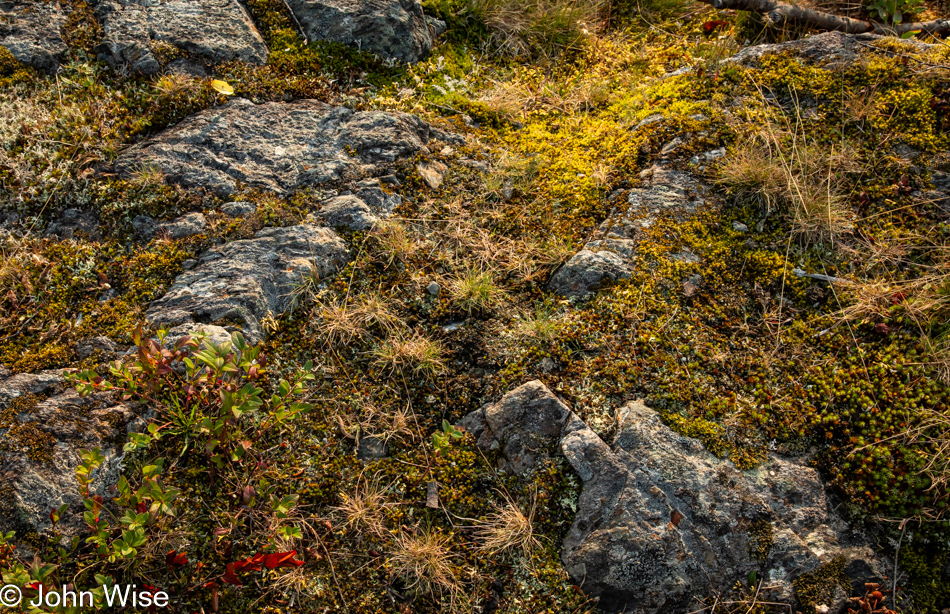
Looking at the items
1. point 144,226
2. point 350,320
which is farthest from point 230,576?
point 144,226

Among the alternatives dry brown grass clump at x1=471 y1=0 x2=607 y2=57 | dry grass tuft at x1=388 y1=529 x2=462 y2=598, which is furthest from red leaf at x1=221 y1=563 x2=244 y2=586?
dry brown grass clump at x1=471 y1=0 x2=607 y2=57

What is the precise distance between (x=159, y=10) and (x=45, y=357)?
3556 millimetres

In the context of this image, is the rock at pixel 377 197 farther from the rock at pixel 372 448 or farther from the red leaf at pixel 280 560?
the red leaf at pixel 280 560

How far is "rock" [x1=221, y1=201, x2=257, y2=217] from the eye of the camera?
164 inches

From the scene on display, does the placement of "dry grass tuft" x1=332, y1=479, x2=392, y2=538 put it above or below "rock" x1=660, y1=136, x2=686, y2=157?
below

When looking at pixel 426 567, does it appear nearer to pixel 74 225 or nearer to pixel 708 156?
pixel 74 225

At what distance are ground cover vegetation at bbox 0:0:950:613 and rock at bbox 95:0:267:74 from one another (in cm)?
18

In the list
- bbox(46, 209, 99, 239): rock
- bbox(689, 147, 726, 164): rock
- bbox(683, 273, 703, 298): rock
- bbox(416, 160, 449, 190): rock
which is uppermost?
bbox(689, 147, 726, 164): rock

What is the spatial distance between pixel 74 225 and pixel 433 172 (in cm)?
290

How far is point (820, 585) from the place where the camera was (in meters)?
2.93

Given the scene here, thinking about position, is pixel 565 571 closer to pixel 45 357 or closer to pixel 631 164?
pixel 631 164

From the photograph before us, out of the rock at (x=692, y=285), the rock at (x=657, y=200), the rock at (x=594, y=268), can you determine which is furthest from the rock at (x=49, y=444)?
the rock at (x=692, y=285)

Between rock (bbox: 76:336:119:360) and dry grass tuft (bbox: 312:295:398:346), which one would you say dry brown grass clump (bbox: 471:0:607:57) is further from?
rock (bbox: 76:336:119:360)

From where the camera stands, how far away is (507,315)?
3.87 m
